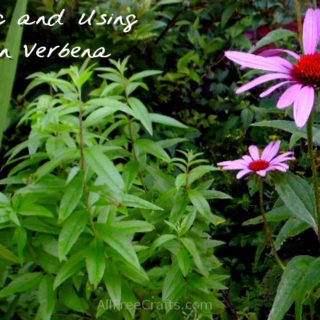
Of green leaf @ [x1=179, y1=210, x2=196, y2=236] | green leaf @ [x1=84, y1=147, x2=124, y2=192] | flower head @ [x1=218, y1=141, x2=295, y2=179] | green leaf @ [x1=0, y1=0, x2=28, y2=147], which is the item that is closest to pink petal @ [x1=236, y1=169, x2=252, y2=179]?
flower head @ [x1=218, y1=141, x2=295, y2=179]

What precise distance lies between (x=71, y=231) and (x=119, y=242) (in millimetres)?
75

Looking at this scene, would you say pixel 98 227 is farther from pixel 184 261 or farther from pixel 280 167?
pixel 280 167

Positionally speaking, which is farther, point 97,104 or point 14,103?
point 14,103

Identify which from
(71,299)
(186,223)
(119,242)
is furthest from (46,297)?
(186,223)

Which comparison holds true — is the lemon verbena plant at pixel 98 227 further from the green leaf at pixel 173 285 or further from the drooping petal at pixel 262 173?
the drooping petal at pixel 262 173

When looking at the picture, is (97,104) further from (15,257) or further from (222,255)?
(222,255)

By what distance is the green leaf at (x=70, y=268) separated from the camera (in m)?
1.09

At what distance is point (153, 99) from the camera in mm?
2230

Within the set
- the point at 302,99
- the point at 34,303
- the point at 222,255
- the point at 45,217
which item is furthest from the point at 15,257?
the point at 222,255

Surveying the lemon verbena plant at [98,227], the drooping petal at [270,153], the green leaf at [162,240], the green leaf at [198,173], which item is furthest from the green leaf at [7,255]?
the drooping petal at [270,153]

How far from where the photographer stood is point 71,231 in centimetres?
108

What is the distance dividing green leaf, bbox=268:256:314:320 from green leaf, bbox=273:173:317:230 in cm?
6

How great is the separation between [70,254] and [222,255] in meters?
0.99

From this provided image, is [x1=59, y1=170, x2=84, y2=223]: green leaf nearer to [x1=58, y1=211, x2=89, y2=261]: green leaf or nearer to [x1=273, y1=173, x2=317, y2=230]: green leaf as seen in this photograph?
[x1=58, y1=211, x2=89, y2=261]: green leaf
